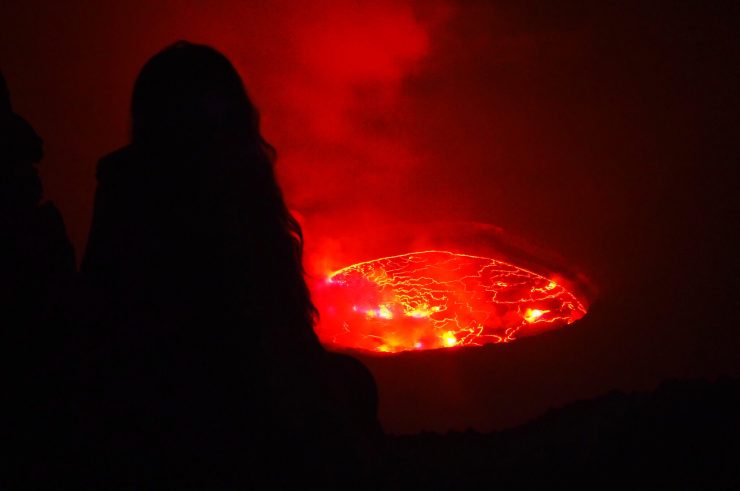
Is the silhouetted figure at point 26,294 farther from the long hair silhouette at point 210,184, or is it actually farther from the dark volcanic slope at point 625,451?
the dark volcanic slope at point 625,451

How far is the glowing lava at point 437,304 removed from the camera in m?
2.45

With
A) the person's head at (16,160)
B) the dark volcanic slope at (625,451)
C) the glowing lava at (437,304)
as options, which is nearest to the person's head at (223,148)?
the person's head at (16,160)

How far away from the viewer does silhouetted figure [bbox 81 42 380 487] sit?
0.92m

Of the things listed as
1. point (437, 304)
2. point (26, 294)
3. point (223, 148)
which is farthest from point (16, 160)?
point (437, 304)

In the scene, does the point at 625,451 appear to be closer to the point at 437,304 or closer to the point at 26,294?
the point at 26,294

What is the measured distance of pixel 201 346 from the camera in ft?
3.02

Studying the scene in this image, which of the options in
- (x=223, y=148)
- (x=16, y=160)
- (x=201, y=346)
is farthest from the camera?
(x=16, y=160)

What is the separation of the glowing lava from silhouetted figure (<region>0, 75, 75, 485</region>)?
149cm

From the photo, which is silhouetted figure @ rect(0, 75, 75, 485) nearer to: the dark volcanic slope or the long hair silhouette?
the long hair silhouette

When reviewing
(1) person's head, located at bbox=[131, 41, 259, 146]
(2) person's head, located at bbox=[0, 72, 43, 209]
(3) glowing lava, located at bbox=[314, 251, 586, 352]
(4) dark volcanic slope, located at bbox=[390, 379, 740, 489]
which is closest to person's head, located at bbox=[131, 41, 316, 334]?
(1) person's head, located at bbox=[131, 41, 259, 146]

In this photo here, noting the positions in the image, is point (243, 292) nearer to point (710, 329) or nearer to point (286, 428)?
point (286, 428)

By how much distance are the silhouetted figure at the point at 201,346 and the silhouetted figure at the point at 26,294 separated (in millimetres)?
87

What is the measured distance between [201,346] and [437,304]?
1845mm

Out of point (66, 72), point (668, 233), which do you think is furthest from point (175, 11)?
point (668, 233)
